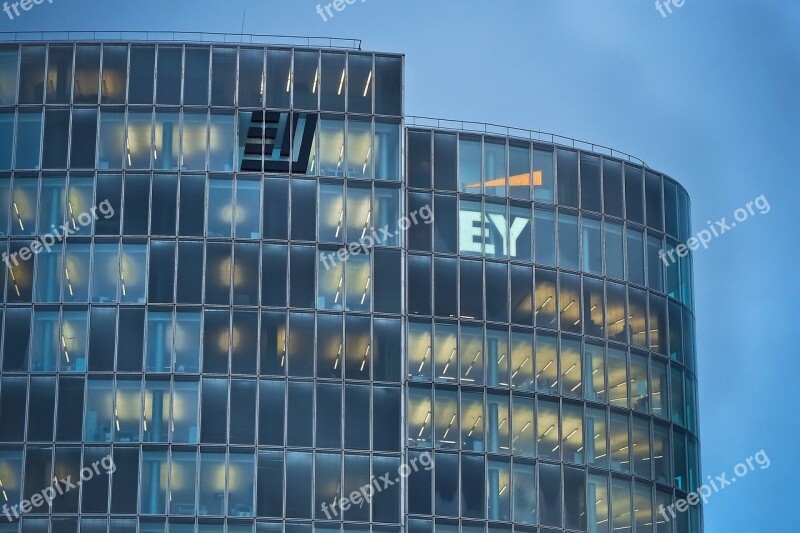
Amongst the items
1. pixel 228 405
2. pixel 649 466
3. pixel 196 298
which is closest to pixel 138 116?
pixel 196 298

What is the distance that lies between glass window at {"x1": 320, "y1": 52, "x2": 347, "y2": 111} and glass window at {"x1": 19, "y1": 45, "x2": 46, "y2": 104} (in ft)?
45.2

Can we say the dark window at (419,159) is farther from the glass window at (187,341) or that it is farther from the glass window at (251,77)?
the glass window at (187,341)

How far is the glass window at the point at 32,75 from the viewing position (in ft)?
280

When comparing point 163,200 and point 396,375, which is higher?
point 163,200

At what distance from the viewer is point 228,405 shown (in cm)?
8000

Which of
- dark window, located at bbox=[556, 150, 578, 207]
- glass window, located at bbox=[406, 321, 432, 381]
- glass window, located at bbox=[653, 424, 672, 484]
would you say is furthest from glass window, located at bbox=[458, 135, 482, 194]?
glass window, located at bbox=[653, 424, 672, 484]

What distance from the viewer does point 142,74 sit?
8538 centimetres

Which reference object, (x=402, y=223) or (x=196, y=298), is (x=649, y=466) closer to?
(x=402, y=223)

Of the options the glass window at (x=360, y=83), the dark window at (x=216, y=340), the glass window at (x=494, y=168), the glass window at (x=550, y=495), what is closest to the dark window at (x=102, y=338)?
the dark window at (x=216, y=340)

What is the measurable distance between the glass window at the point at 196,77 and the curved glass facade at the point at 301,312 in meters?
0.11

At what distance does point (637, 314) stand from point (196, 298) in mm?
22936

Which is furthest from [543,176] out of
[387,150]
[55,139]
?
[55,139]

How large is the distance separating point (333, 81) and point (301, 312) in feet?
39.4

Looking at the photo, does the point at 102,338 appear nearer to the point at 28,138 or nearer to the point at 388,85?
the point at 28,138
